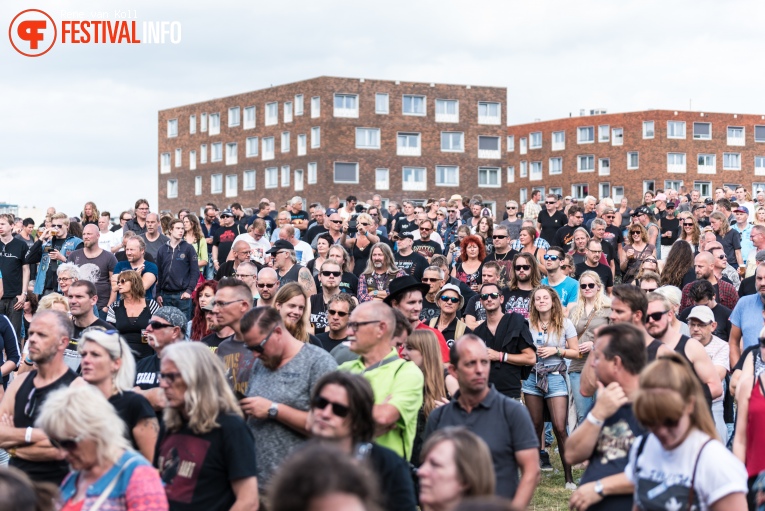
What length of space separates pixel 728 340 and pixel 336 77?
51661mm

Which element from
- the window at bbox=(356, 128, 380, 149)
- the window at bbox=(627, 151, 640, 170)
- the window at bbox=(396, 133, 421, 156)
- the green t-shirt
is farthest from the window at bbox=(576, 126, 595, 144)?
the green t-shirt

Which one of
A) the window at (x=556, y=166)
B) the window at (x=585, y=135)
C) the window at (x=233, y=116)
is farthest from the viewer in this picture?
the window at (x=556, y=166)

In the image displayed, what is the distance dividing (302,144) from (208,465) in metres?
57.6

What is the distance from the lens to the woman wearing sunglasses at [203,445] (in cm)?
500

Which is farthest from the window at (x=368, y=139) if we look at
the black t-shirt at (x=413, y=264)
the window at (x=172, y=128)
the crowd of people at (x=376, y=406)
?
the crowd of people at (x=376, y=406)

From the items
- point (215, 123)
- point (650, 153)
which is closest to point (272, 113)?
point (215, 123)

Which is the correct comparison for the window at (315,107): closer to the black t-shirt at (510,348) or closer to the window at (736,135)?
the window at (736,135)

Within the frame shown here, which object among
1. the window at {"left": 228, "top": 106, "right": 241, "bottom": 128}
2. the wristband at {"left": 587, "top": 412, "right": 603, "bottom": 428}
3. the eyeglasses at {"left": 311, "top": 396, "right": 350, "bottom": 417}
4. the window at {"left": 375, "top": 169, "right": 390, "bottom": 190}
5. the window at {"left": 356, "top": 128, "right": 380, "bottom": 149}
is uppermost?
the window at {"left": 228, "top": 106, "right": 241, "bottom": 128}

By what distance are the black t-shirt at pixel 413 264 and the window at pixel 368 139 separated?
47.5 meters

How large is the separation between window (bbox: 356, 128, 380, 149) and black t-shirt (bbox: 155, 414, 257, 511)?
2210 inches

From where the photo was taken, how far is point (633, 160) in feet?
237

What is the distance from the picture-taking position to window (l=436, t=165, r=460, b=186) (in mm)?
62781

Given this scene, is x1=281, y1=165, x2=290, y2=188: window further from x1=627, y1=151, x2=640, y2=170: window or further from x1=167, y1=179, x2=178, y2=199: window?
x1=627, y1=151, x2=640, y2=170: window

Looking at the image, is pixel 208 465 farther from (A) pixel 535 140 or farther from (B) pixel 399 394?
(A) pixel 535 140
